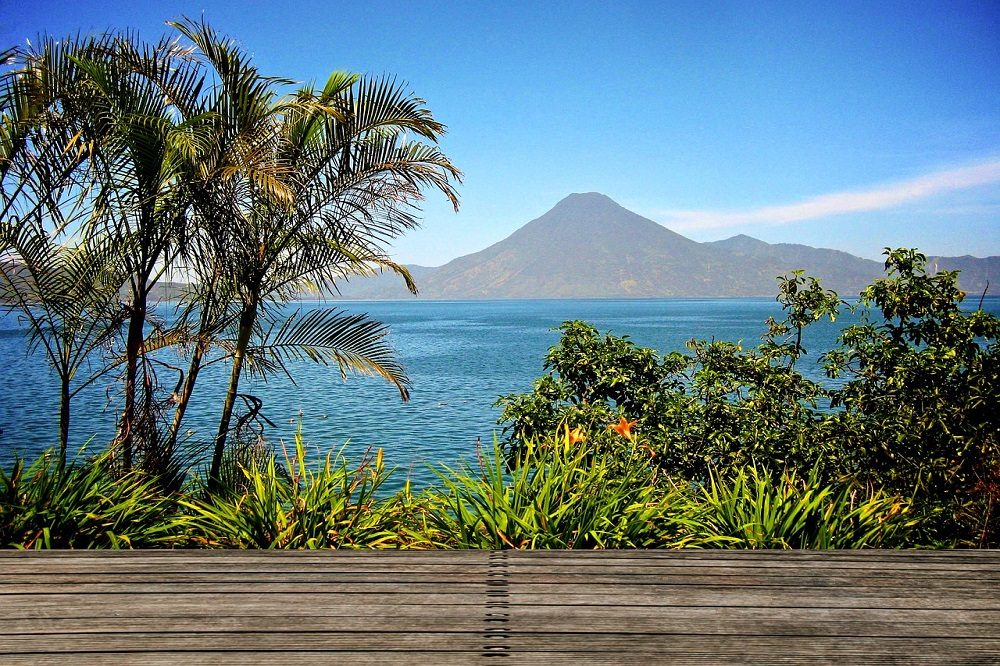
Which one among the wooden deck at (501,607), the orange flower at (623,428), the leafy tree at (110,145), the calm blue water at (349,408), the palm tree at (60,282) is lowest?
the calm blue water at (349,408)

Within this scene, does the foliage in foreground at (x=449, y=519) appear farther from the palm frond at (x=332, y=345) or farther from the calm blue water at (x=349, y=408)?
the calm blue water at (x=349, y=408)

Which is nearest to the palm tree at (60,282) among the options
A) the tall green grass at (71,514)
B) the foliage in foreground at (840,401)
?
the tall green grass at (71,514)

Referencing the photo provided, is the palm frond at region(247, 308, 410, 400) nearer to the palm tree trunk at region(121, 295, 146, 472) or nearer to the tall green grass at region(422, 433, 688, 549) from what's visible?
the palm tree trunk at region(121, 295, 146, 472)

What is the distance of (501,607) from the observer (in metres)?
2.05

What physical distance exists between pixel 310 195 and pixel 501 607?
4.41 m

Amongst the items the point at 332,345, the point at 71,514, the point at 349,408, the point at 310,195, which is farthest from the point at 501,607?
the point at 349,408

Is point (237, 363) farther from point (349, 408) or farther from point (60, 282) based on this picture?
point (349, 408)

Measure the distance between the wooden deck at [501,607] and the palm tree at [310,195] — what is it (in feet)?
11.0

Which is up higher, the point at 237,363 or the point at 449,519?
the point at 237,363

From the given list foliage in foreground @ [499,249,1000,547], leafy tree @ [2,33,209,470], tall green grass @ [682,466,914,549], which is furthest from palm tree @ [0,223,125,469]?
tall green grass @ [682,466,914,549]

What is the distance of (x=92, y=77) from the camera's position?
15.8ft

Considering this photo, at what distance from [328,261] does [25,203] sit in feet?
7.12

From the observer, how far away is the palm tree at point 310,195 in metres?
5.41

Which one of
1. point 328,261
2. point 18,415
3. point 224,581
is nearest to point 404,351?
point 18,415
